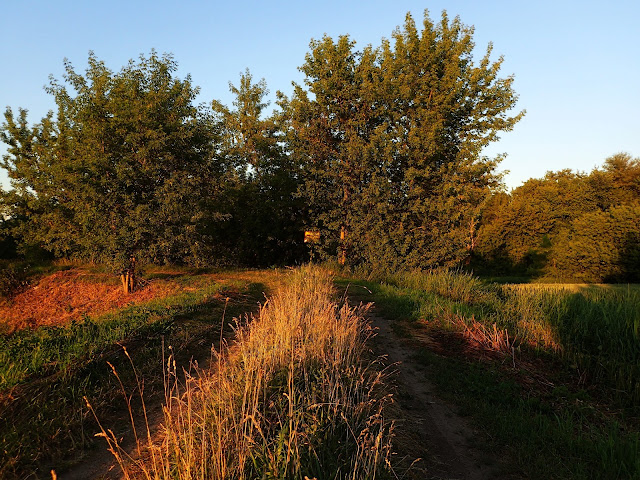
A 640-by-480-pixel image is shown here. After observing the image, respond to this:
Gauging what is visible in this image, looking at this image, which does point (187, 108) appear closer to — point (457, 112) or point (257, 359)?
point (257, 359)

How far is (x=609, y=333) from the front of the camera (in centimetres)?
684

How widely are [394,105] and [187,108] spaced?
40.0 feet

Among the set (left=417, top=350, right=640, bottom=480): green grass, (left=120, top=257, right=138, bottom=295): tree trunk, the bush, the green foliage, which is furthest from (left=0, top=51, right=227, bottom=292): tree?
the green foliage

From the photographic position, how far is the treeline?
31.8 metres

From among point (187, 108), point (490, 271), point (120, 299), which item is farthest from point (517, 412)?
point (490, 271)

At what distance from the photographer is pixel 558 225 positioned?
3878cm

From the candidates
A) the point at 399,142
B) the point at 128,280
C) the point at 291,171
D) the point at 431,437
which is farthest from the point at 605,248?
the point at 128,280

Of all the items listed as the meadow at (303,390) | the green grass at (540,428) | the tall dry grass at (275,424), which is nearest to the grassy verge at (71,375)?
the meadow at (303,390)

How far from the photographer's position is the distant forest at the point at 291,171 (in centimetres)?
1313

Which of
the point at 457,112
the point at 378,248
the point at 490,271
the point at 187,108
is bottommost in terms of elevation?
the point at 490,271

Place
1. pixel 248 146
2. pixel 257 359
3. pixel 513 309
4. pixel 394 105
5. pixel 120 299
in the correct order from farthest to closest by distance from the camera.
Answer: pixel 248 146, pixel 394 105, pixel 120 299, pixel 513 309, pixel 257 359

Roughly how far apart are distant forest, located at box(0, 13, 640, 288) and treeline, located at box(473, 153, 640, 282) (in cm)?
36

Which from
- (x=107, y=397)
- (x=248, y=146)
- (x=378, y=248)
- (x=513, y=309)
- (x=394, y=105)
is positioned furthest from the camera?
(x=248, y=146)

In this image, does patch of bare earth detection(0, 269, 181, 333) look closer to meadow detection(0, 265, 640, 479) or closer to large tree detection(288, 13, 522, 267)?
meadow detection(0, 265, 640, 479)
